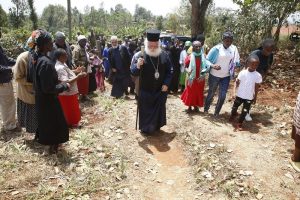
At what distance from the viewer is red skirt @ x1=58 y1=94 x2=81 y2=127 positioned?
249 inches

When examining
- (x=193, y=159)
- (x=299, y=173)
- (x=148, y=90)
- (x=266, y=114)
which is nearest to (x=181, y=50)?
(x=266, y=114)

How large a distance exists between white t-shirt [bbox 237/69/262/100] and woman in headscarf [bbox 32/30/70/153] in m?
3.48

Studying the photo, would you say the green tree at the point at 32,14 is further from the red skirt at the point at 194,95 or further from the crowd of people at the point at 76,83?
the red skirt at the point at 194,95

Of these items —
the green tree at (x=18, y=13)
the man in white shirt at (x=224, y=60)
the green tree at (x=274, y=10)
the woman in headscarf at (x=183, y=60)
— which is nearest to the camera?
the man in white shirt at (x=224, y=60)

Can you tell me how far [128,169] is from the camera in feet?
16.4

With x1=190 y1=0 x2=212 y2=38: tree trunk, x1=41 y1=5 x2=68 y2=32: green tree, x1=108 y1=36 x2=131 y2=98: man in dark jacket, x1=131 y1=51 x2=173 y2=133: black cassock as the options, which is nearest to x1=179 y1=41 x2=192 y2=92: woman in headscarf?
x1=108 y1=36 x2=131 y2=98: man in dark jacket

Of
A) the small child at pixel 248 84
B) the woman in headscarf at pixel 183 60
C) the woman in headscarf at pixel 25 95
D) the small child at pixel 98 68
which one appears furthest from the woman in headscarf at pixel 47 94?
the woman in headscarf at pixel 183 60

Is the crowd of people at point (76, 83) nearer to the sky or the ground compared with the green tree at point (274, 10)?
nearer to the ground

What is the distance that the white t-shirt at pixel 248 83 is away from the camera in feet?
21.0

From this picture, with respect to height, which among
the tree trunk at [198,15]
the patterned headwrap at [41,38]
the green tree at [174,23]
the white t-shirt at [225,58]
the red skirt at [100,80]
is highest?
the green tree at [174,23]

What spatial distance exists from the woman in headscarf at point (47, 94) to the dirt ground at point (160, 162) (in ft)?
1.28

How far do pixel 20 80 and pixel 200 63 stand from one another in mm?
3787

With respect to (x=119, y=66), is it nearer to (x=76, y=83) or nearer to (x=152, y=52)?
(x=76, y=83)

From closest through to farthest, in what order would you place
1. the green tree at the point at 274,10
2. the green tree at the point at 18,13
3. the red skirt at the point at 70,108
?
the red skirt at the point at 70,108 → the green tree at the point at 274,10 → the green tree at the point at 18,13
